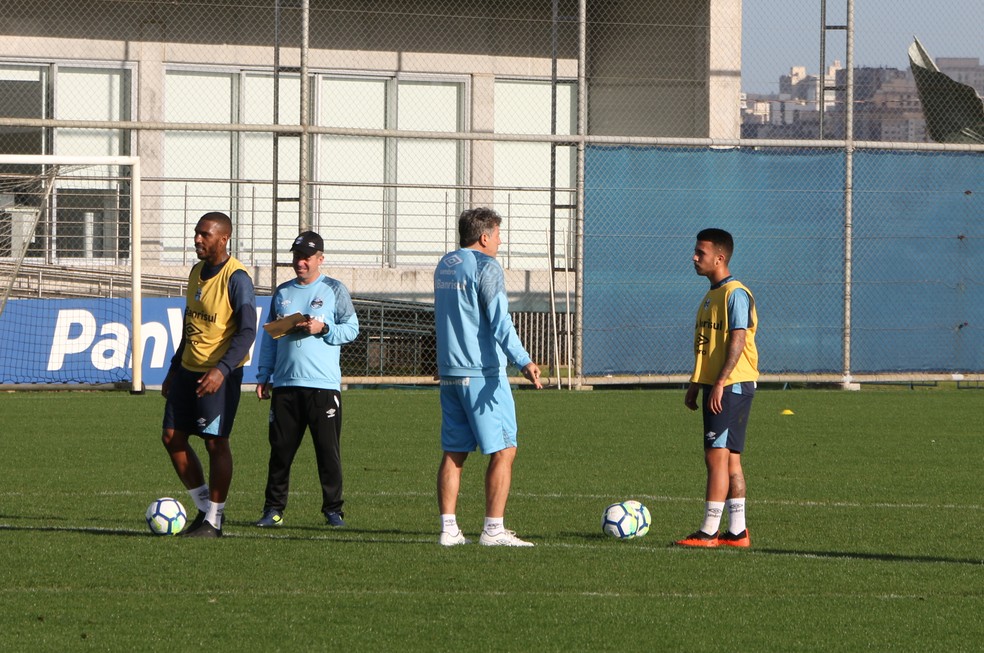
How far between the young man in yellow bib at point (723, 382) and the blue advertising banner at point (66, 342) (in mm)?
10318

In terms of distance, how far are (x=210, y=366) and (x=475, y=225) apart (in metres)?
1.66

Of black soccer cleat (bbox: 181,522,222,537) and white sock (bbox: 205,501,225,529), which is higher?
white sock (bbox: 205,501,225,529)

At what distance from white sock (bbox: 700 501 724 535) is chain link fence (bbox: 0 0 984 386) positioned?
10964 mm

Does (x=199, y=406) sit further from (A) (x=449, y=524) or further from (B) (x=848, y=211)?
(B) (x=848, y=211)

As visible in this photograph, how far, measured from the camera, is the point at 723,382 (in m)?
8.14

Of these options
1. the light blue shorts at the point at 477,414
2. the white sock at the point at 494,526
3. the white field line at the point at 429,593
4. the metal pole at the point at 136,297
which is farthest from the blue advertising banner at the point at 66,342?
the white field line at the point at 429,593

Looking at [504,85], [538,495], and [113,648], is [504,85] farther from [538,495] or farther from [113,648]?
[113,648]

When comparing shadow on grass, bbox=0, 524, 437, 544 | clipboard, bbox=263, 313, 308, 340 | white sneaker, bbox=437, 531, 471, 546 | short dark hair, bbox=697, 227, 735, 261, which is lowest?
shadow on grass, bbox=0, 524, 437, 544

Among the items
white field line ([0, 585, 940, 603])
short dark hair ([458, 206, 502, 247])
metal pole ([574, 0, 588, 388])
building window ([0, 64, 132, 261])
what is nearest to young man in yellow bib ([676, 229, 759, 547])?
short dark hair ([458, 206, 502, 247])

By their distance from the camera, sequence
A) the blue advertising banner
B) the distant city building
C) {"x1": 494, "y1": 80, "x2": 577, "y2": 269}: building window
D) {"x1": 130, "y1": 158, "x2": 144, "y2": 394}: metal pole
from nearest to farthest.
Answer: {"x1": 130, "y1": 158, "x2": 144, "y2": 394}: metal pole, the blue advertising banner, the distant city building, {"x1": 494, "y1": 80, "x2": 577, "y2": 269}: building window

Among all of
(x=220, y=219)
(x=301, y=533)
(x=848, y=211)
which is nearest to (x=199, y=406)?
(x=301, y=533)

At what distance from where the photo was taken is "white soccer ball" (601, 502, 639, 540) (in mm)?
8180

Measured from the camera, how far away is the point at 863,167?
66.2 feet

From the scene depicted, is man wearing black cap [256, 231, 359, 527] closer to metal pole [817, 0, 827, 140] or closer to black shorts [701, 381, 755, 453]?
black shorts [701, 381, 755, 453]
